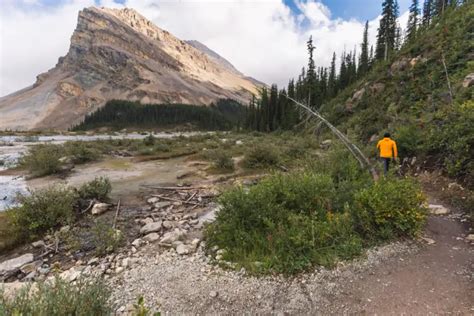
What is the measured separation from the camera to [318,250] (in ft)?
15.7

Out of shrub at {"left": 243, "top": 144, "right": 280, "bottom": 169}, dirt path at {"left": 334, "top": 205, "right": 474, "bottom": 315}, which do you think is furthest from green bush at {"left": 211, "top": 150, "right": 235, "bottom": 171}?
dirt path at {"left": 334, "top": 205, "right": 474, "bottom": 315}

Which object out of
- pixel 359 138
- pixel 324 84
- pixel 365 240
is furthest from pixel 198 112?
pixel 365 240

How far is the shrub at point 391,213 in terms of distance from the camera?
4.96 m

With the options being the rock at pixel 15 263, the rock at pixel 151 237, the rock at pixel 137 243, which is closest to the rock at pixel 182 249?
the rock at pixel 151 237

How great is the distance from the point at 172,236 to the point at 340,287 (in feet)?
13.6

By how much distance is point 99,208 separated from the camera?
29.1 feet

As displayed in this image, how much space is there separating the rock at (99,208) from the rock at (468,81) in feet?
52.2

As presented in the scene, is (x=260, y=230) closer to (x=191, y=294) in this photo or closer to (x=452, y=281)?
(x=191, y=294)

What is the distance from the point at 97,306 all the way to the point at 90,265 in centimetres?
298

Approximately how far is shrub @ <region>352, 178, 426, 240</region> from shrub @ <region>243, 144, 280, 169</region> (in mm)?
10567

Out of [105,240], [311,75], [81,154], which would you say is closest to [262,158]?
[105,240]

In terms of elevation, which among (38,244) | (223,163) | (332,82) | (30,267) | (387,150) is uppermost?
(332,82)

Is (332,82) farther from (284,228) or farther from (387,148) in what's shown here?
(284,228)

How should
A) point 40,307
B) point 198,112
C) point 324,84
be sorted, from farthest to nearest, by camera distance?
point 198,112, point 324,84, point 40,307
